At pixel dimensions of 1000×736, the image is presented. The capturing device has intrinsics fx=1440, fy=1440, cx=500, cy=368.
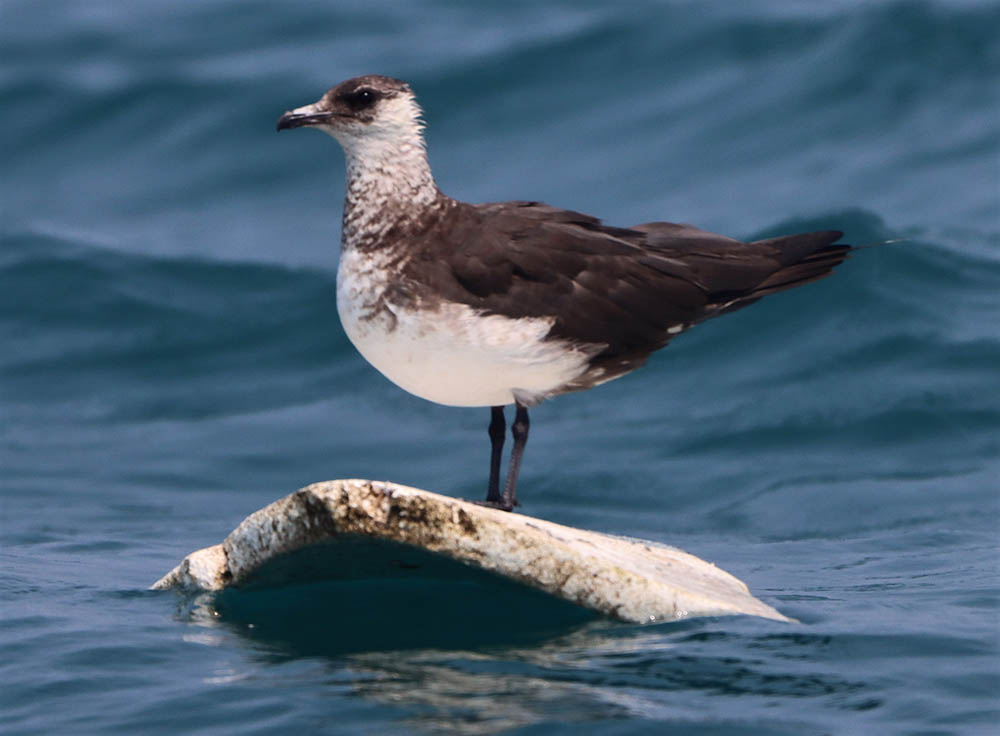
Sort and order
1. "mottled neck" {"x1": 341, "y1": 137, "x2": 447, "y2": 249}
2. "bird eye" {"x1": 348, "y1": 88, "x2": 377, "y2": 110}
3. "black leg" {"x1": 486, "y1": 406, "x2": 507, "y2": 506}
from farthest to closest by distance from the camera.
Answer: "black leg" {"x1": 486, "y1": 406, "x2": 507, "y2": 506}, "bird eye" {"x1": 348, "y1": 88, "x2": 377, "y2": 110}, "mottled neck" {"x1": 341, "y1": 137, "x2": 447, "y2": 249}

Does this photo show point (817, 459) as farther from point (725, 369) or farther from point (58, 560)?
point (58, 560)

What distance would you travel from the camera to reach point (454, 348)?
8.45 meters

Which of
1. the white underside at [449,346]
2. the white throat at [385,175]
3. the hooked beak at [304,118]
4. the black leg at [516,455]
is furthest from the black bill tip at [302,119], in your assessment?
the black leg at [516,455]

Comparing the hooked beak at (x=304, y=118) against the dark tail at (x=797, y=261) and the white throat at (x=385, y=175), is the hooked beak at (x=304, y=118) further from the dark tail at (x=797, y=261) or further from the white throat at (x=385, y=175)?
the dark tail at (x=797, y=261)

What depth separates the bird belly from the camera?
27.6 ft

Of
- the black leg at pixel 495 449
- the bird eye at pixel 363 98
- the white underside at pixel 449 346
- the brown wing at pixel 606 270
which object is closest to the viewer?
the white underside at pixel 449 346

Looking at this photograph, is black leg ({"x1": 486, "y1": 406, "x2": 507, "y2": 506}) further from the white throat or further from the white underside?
the white throat

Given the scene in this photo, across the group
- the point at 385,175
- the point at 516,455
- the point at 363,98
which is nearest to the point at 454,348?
the point at 516,455

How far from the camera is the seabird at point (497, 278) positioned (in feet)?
27.9

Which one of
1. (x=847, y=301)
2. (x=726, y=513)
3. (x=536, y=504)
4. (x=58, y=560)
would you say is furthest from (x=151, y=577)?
(x=847, y=301)

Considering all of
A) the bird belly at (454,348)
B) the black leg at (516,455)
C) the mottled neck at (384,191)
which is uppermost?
the mottled neck at (384,191)

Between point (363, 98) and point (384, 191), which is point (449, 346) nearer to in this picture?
point (384, 191)

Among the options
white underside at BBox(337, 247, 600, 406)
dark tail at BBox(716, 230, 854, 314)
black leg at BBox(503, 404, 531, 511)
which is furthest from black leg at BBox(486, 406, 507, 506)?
dark tail at BBox(716, 230, 854, 314)

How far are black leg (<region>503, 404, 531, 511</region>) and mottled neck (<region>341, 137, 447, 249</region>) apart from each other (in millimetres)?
1414
